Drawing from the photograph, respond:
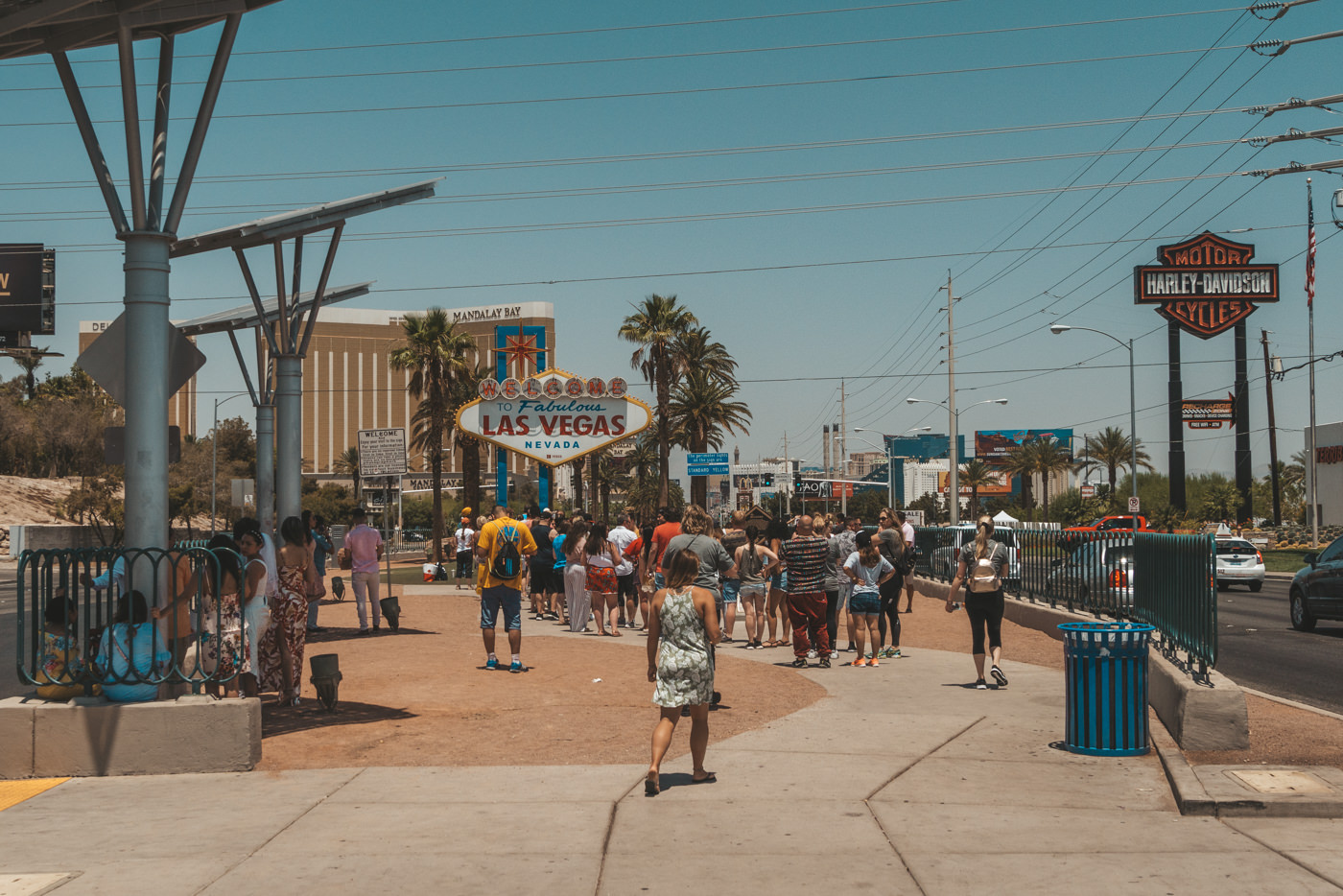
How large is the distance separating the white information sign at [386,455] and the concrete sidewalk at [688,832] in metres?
15.7

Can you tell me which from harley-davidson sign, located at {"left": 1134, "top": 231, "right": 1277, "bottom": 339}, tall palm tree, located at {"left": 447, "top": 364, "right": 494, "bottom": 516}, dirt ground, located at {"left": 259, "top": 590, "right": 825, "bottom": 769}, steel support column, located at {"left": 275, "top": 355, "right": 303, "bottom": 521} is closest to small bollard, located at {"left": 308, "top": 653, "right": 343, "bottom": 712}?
dirt ground, located at {"left": 259, "top": 590, "right": 825, "bottom": 769}

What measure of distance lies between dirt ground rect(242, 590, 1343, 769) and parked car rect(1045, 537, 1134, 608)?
112cm

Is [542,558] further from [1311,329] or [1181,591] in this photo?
[1311,329]

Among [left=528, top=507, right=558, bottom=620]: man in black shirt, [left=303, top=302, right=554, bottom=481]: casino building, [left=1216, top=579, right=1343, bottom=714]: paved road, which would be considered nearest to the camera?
[left=1216, top=579, right=1343, bottom=714]: paved road

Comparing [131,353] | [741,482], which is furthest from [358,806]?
[741,482]

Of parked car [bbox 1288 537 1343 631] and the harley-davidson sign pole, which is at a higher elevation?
the harley-davidson sign pole

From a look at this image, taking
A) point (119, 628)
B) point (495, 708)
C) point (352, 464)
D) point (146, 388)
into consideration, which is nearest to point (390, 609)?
point (495, 708)

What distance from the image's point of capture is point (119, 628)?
8273 millimetres

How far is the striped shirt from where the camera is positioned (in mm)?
13688

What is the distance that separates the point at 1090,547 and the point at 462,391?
39287mm

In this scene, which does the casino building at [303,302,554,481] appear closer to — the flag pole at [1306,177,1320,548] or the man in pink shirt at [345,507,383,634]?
the flag pole at [1306,177,1320,548]

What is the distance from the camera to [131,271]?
8.92m

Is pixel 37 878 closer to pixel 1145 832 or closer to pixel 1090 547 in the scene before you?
pixel 1145 832

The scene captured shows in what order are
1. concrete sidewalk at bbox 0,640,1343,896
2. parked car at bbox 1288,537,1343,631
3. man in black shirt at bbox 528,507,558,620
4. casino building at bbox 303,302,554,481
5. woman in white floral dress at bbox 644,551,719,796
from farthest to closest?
casino building at bbox 303,302,554,481
man in black shirt at bbox 528,507,558,620
parked car at bbox 1288,537,1343,631
woman in white floral dress at bbox 644,551,719,796
concrete sidewalk at bbox 0,640,1343,896
